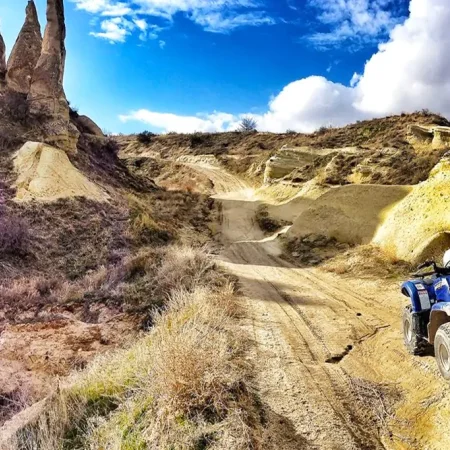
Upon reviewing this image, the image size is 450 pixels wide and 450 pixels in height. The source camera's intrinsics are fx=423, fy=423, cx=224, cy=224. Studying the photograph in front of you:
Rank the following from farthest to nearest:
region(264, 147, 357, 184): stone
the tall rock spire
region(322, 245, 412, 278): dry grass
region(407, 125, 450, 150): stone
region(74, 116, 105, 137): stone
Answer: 1. region(264, 147, 357, 184): stone
2. region(74, 116, 105, 137): stone
3. region(407, 125, 450, 150): stone
4. the tall rock spire
5. region(322, 245, 412, 278): dry grass

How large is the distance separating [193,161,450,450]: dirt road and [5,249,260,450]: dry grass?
0.42m

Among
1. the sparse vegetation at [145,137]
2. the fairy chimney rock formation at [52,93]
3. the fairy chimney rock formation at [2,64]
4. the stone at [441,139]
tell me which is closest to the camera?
the fairy chimney rock formation at [52,93]

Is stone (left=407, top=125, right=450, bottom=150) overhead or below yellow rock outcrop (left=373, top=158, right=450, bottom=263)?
overhead

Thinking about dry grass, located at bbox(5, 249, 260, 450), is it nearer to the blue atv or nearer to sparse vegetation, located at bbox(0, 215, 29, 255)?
the blue atv

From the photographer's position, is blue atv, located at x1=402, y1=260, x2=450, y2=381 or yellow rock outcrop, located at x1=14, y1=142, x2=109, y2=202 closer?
blue atv, located at x1=402, y1=260, x2=450, y2=381

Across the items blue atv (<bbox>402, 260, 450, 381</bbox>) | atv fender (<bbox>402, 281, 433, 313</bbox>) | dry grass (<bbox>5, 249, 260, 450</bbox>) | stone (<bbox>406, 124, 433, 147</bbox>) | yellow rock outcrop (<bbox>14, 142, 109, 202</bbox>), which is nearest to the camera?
dry grass (<bbox>5, 249, 260, 450</bbox>)

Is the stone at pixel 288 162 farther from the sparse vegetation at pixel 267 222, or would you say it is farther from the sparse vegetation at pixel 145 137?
the sparse vegetation at pixel 145 137

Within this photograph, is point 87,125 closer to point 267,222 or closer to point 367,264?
point 267,222

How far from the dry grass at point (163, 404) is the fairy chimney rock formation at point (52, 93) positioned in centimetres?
2102

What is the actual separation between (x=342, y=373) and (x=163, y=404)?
2.60 metres

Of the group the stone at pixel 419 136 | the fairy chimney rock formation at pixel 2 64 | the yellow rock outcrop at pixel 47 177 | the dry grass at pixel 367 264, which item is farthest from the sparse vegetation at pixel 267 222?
the fairy chimney rock formation at pixel 2 64

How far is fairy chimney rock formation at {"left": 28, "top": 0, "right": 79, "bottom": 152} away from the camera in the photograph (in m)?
24.5

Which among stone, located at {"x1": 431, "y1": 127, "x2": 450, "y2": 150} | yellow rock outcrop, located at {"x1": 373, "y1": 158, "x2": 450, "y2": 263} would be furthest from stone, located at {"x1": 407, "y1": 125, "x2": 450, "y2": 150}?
yellow rock outcrop, located at {"x1": 373, "y1": 158, "x2": 450, "y2": 263}

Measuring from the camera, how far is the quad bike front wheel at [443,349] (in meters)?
4.87
